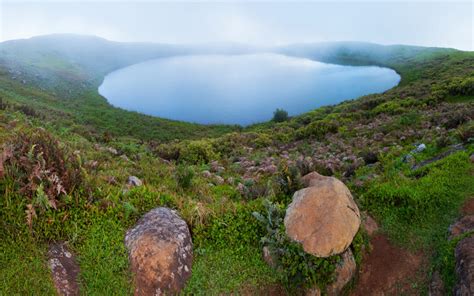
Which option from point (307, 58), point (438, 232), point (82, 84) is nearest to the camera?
point (438, 232)

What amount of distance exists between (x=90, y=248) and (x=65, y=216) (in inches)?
31.1

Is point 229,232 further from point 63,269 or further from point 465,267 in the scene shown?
point 465,267

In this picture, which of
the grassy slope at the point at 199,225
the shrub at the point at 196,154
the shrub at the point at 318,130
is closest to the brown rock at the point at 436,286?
the grassy slope at the point at 199,225

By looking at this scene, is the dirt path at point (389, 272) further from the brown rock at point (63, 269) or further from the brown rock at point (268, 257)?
the brown rock at point (63, 269)

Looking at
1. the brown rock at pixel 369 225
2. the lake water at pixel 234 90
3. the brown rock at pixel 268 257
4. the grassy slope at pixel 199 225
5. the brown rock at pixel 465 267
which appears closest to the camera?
the brown rock at pixel 465 267

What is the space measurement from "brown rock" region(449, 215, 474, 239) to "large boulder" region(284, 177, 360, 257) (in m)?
2.06

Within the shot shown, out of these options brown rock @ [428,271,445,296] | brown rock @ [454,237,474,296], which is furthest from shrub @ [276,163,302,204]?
brown rock @ [454,237,474,296]

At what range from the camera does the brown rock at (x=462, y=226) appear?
6531 millimetres

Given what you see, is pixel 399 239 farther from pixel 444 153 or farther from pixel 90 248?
pixel 90 248

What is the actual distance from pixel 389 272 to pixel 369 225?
1250 millimetres

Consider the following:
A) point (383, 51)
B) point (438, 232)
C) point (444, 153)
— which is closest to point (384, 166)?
point (444, 153)

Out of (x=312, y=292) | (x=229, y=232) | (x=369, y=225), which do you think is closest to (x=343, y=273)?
(x=312, y=292)

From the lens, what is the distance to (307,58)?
177750 mm

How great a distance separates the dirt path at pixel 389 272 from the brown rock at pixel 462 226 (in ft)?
2.80
